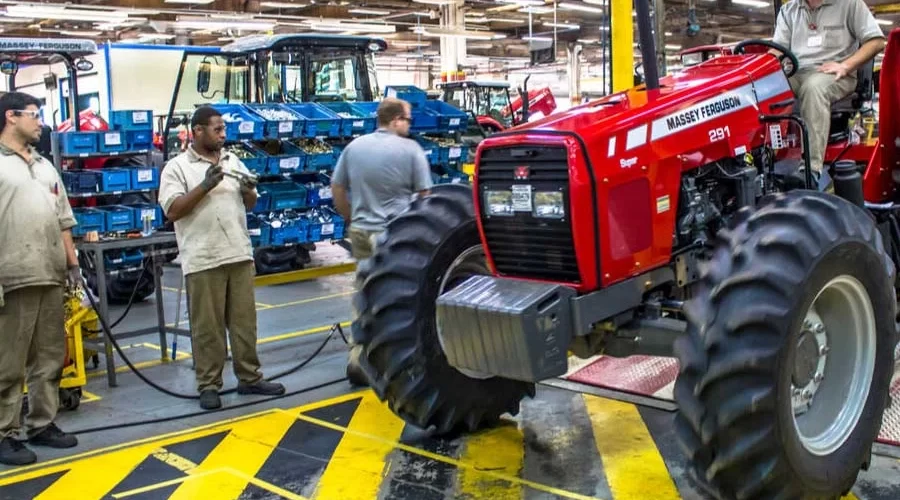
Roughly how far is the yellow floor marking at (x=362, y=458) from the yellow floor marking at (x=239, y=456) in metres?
0.37

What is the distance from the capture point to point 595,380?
6.03 m

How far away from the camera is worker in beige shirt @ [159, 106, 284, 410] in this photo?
5.96 m

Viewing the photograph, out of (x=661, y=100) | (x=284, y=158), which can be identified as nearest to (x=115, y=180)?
(x=284, y=158)

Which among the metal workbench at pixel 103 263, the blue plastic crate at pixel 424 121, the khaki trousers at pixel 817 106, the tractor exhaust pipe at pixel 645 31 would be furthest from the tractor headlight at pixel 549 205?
the blue plastic crate at pixel 424 121

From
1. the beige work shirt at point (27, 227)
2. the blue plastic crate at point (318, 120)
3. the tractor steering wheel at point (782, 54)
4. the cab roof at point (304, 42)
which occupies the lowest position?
the beige work shirt at point (27, 227)

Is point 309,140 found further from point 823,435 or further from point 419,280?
point 823,435

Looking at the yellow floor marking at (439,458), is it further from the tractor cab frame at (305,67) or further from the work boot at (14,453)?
the tractor cab frame at (305,67)

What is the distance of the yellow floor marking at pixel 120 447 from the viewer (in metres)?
5.03

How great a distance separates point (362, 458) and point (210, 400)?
1.47m

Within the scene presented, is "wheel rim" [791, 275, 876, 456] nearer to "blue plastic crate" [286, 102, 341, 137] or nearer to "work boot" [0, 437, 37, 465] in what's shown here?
"work boot" [0, 437, 37, 465]

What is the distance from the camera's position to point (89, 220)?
8695 millimetres

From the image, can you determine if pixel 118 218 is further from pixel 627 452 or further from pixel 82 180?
pixel 627 452

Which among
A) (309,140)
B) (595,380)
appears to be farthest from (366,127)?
(595,380)

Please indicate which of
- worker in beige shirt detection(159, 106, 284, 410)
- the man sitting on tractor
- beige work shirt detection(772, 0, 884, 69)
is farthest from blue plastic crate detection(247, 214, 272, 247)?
beige work shirt detection(772, 0, 884, 69)
